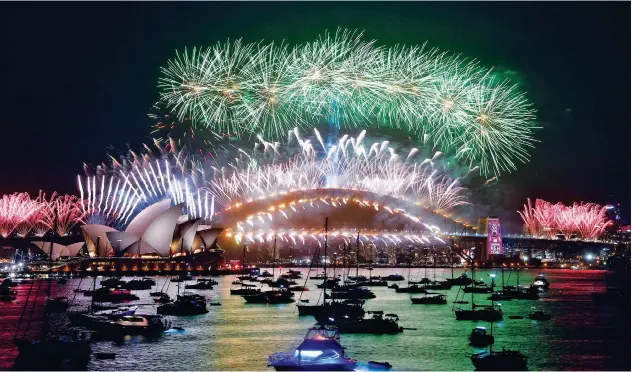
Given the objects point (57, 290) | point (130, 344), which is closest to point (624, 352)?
point (130, 344)

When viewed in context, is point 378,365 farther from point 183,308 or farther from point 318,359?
point 183,308

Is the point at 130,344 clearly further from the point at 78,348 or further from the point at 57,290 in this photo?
the point at 57,290

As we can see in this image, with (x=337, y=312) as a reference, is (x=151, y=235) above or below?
above

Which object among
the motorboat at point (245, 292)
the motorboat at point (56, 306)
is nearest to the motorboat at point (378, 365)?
the motorboat at point (56, 306)

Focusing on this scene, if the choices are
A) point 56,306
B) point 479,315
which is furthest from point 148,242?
point 479,315

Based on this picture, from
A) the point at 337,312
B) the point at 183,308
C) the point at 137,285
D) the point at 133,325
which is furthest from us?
the point at 137,285
